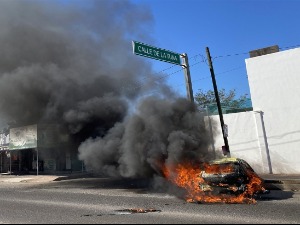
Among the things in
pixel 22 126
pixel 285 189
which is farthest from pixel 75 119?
pixel 285 189

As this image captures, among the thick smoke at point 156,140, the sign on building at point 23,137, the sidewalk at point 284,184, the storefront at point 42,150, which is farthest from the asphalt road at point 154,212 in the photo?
the sign on building at point 23,137

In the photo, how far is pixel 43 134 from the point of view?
22.0 m

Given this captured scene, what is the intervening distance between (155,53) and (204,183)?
648 centimetres

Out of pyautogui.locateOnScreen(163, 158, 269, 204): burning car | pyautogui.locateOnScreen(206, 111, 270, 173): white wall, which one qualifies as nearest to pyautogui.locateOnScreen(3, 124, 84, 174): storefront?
pyautogui.locateOnScreen(206, 111, 270, 173): white wall

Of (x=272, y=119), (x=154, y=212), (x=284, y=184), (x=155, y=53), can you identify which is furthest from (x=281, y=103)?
(x=154, y=212)

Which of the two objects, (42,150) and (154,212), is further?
(42,150)

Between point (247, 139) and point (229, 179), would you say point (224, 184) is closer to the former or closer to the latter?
point (229, 179)

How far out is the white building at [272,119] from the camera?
17094mm

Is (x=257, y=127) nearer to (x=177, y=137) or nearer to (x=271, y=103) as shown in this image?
(x=271, y=103)

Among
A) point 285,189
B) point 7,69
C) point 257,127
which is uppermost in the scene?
point 7,69

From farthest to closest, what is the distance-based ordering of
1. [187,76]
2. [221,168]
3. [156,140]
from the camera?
1. [187,76]
2. [156,140]
3. [221,168]

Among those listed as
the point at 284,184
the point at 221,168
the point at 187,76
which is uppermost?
the point at 187,76

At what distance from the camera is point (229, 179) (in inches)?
380

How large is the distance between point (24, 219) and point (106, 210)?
201 centimetres
